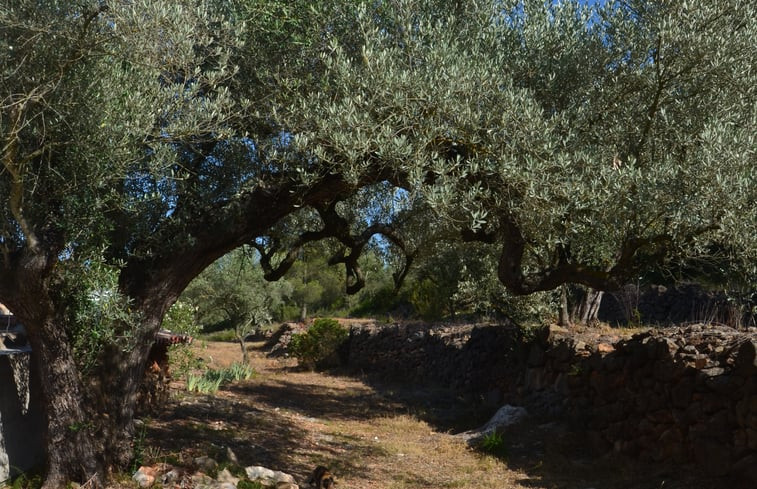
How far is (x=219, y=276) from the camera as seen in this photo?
2347cm

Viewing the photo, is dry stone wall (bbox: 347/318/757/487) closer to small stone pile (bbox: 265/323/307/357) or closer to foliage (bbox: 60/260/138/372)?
foliage (bbox: 60/260/138/372)

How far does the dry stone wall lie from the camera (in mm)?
8820

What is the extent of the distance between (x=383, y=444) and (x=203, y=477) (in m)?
5.15

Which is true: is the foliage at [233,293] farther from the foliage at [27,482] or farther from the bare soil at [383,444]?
the foliage at [27,482]

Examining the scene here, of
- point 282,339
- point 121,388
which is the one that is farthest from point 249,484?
point 282,339

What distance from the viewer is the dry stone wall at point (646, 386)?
8.82 metres

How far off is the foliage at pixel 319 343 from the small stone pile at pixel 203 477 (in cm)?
1585

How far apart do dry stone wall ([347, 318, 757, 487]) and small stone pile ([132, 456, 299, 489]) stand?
5331 millimetres

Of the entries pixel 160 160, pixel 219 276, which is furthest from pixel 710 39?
pixel 219 276

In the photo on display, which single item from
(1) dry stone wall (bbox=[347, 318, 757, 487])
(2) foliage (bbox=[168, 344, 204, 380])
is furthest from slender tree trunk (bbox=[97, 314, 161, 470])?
(1) dry stone wall (bbox=[347, 318, 757, 487])

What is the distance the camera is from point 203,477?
8586 mm

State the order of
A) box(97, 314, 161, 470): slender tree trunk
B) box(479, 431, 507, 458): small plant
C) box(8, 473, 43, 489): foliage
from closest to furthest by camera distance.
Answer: box(8, 473, 43, 489): foliage → box(97, 314, 161, 470): slender tree trunk → box(479, 431, 507, 458): small plant

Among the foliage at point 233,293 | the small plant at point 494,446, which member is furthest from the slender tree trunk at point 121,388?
the foliage at point 233,293

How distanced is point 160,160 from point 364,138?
6.54 ft
